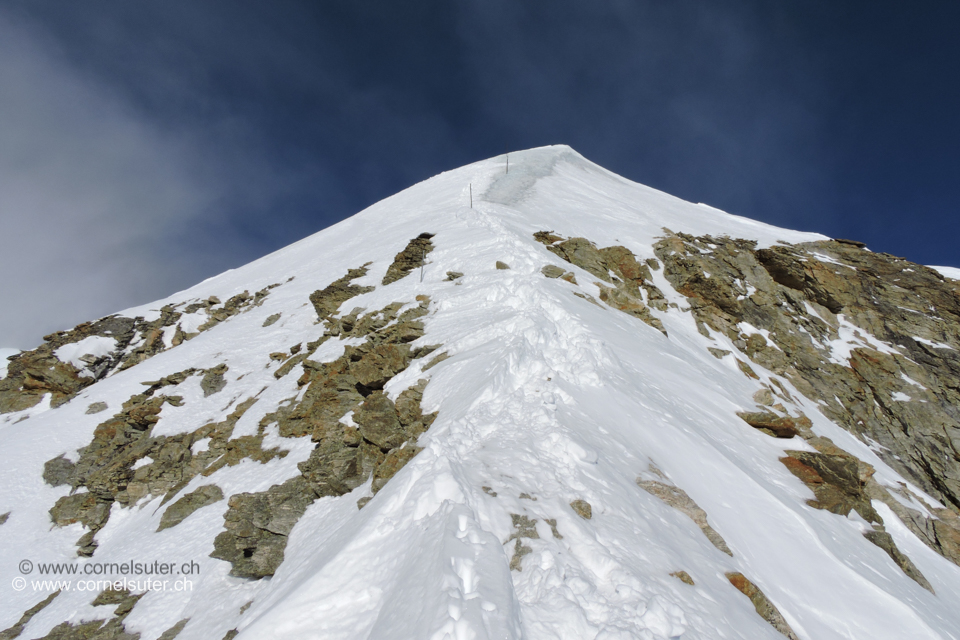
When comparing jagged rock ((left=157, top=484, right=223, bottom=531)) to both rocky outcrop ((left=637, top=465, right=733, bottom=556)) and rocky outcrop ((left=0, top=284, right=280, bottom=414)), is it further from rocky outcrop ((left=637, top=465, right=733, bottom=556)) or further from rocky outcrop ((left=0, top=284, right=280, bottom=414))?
rocky outcrop ((left=0, top=284, right=280, bottom=414))

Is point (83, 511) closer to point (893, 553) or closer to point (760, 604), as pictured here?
point (760, 604)

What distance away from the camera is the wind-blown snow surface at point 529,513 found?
4.27 m

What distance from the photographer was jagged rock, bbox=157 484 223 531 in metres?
14.3

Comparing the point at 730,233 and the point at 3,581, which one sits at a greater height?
the point at 730,233

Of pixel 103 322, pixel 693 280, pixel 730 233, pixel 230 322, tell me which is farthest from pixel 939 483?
pixel 103 322

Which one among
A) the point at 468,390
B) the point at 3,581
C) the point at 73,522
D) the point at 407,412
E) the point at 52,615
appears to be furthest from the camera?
the point at 73,522

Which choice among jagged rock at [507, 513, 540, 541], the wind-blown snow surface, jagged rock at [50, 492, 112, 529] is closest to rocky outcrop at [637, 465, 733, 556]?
the wind-blown snow surface

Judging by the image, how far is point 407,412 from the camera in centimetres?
1003

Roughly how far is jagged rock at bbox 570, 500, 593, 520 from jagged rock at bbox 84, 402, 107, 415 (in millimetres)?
28770

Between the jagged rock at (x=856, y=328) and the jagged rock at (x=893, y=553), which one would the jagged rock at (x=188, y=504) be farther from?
the jagged rock at (x=856, y=328)

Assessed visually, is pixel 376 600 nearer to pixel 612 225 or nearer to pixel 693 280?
pixel 693 280

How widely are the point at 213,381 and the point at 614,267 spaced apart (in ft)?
78.0

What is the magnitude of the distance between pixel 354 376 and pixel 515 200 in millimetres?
21656

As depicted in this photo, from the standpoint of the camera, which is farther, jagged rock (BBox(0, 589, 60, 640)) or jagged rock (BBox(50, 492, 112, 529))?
jagged rock (BBox(50, 492, 112, 529))
